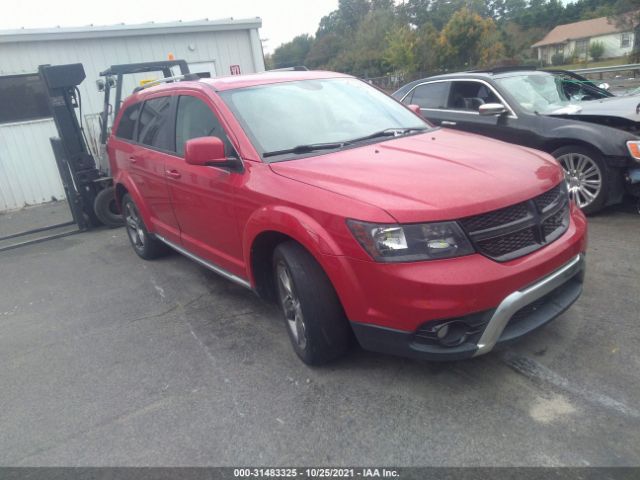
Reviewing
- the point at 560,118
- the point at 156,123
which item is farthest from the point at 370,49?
the point at 156,123

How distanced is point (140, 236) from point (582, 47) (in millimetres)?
72466

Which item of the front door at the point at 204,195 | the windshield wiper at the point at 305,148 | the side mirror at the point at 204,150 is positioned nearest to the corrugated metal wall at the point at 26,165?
the front door at the point at 204,195

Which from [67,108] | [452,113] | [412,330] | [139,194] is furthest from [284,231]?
[67,108]

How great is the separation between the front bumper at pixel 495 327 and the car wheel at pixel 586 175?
2.92 meters

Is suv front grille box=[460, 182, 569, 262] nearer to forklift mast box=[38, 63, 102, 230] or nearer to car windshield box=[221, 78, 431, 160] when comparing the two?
car windshield box=[221, 78, 431, 160]

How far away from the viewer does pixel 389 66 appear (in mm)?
50500

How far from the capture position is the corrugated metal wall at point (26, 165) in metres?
10.1

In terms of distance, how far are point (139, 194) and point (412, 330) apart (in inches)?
144

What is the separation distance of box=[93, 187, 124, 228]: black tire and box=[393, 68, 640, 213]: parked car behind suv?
4985mm

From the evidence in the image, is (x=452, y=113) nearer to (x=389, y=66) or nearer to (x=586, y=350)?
(x=586, y=350)

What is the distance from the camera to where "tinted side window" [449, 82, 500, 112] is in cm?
649

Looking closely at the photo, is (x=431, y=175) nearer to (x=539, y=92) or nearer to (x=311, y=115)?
(x=311, y=115)

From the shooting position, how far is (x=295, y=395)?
9.91 ft

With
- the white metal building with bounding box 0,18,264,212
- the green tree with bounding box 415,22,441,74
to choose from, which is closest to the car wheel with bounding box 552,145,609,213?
the white metal building with bounding box 0,18,264,212
